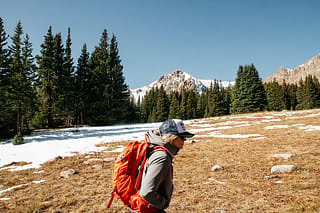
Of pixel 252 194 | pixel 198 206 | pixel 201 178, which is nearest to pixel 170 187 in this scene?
pixel 198 206

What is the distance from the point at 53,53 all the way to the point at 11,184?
28.8 m

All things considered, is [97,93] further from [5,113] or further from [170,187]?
[170,187]

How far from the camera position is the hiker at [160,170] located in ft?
6.82

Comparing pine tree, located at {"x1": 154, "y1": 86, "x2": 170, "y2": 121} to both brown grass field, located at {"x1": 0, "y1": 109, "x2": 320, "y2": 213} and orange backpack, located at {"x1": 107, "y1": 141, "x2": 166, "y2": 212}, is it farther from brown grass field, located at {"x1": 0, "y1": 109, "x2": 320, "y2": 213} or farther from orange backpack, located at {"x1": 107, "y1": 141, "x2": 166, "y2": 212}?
orange backpack, located at {"x1": 107, "y1": 141, "x2": 166, "y2": 212}

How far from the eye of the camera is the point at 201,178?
702 cm

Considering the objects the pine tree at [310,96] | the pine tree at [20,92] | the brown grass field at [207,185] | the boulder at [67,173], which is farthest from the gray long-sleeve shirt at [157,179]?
the pine tree at [310,96]

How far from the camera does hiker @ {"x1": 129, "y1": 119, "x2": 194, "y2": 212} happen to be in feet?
6.82

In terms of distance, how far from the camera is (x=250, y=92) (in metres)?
45.1

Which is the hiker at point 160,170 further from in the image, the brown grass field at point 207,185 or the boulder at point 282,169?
the boulder at point 282,169

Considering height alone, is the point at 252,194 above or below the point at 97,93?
below

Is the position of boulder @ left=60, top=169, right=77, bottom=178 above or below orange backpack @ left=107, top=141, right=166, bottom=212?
below

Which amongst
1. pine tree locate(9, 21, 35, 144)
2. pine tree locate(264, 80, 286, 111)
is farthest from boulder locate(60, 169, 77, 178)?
pine tree locate(264, 80, 286, 111)

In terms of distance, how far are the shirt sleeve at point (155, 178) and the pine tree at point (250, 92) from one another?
46838mm

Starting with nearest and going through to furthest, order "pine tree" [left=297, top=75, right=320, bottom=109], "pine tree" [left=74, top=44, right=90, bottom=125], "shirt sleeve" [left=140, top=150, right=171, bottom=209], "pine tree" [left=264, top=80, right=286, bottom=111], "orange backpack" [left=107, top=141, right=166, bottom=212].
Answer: "shirt sleeve" [left=140, top=150, right=171, bottom=209] < "orange backpack" [left=107, top=141, right=166, bottom=212] < "pine tree" [left=74, top=44, right=90, bottom=125] < "pine tree" [left=297, top=75, right=320, bottom=109] < "pine tree" [left=264, top=80, right=286, bottom=111]
